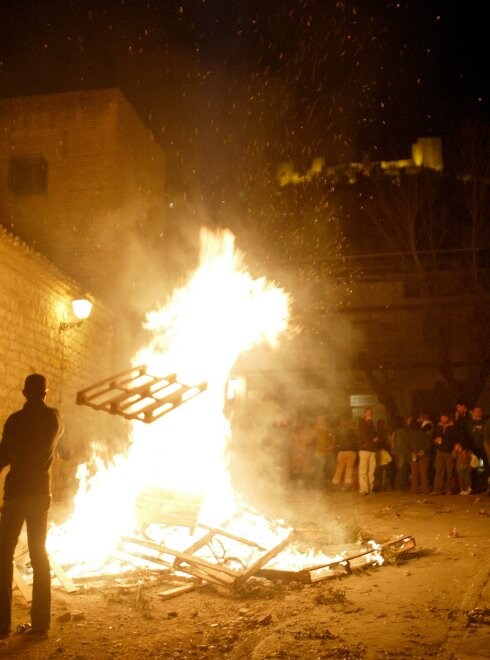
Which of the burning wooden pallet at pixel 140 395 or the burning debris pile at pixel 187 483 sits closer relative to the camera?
the burning wooden pallet at pixel 140 395

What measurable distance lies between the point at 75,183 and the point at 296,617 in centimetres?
1526

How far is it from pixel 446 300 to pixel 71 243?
1230 cm

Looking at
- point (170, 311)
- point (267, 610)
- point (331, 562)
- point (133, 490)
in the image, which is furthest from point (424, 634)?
point (170, 311)

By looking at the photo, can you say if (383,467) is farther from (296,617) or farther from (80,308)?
(296,617)

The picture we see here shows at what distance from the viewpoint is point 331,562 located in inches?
285

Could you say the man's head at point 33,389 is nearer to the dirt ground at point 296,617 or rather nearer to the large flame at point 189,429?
the dirt ground at point 296,617

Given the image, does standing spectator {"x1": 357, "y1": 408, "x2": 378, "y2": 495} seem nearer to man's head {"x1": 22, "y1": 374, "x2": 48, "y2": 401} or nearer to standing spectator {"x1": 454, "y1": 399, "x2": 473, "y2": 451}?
standing spectator {"x1": 454, "y1": 399, "x2": 473, "y2": 451}

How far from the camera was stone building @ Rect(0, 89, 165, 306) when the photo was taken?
59.1ft

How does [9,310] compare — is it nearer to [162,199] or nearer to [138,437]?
[138,437]

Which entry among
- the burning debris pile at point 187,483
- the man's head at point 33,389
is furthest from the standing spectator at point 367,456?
the man's head at point 33,389

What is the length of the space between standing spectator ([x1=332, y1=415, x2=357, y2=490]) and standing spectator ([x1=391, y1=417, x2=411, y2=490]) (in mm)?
937

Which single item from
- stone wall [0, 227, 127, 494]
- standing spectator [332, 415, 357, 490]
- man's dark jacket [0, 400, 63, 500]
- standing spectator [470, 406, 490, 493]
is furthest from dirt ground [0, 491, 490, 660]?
standing spectator [332, 415, 357, 490]

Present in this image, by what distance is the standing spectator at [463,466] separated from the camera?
Answer: 1330 centimetres

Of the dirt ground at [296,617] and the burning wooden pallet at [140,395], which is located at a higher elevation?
the burning wooden pallet at [140,395]
